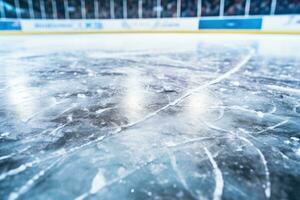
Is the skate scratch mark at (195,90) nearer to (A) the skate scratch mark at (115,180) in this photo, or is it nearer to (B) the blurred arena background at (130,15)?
(A) the skate scratch mark at (115,180)

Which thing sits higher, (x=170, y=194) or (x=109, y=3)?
(x=109, y=3)

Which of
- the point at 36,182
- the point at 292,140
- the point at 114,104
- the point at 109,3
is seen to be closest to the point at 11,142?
the point at 36,182

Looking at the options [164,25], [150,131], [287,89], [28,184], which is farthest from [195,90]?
[164,25]

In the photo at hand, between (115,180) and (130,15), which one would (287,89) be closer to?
(115,180)

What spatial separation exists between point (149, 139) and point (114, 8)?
46.0 ft

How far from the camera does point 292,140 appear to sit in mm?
1570

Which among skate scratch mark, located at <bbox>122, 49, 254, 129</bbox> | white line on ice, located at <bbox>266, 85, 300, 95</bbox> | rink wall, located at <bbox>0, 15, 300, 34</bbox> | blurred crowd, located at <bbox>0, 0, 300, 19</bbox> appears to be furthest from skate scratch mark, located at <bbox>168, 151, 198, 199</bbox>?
blurred crowd, located at <bbox>0, 0, 300, 19</bbox>

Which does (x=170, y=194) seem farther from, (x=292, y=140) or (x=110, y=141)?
(x=292, y=140)

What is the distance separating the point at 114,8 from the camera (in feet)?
47.2

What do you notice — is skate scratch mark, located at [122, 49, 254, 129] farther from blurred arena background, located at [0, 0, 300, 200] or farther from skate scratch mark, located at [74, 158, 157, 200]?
skate scratch mark, located at [74, 158, 157, 200]

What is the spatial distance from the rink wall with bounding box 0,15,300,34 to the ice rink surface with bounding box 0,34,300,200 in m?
9.09

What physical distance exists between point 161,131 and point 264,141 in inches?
25.0

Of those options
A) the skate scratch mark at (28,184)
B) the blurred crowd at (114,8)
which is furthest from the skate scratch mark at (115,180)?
the blurred crowd at (114,8)

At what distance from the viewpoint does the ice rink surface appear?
1.13 m
